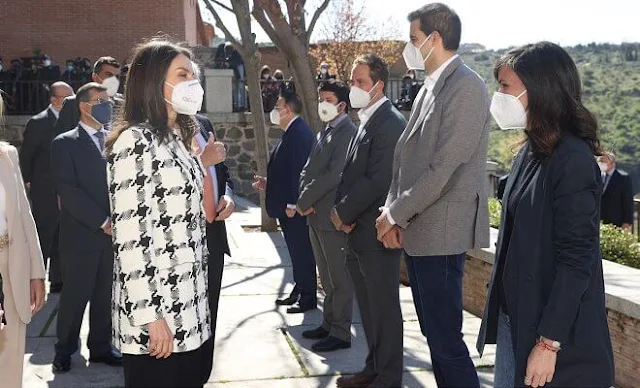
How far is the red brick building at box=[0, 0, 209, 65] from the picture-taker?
915 inches

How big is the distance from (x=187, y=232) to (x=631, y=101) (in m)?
73.0

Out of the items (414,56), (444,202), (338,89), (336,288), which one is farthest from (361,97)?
(336,288)

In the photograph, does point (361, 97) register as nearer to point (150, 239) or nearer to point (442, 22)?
point (442, 22)

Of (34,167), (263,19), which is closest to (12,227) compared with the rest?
(34,167)

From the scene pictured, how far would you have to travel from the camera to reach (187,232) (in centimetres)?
309

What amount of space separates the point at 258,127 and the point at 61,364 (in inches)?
292

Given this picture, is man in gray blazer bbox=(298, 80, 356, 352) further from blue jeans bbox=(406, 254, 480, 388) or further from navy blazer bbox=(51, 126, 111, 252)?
blue jeans bbox=(406, 254, 480, 388)

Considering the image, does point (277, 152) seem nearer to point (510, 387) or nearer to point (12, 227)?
point (12, 227)

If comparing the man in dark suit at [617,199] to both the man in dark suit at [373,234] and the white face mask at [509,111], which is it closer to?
the man in dark suit at [373,234]

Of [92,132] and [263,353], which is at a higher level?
[92,132]

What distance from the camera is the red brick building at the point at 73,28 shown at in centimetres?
2323

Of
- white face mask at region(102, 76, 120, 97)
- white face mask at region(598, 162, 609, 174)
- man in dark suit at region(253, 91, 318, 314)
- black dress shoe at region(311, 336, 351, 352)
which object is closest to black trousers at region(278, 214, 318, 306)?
man in dark suit at region(253, 91, 318, 314)

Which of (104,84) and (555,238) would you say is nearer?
(555,238)

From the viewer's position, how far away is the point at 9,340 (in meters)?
3.79
